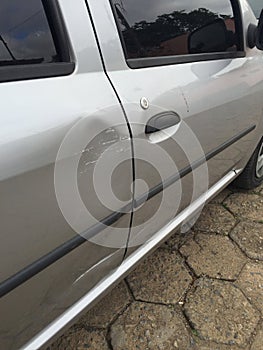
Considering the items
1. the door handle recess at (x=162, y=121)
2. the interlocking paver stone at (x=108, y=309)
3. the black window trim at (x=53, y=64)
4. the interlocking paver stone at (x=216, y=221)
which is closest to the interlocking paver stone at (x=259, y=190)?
the interlocking paver stone at (x=216, y=221)

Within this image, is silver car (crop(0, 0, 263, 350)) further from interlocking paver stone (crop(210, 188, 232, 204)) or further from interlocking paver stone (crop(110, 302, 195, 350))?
interlocking paver stone (crop(210, 188, 232, 204))

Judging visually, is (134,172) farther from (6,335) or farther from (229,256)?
(229,256)

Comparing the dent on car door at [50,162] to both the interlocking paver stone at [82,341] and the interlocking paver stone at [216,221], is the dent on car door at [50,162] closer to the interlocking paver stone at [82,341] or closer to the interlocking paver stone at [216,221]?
the interlocking paver stone at [82,341]

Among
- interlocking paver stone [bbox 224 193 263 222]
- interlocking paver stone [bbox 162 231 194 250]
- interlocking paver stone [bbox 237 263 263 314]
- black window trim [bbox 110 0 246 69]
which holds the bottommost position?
interlocking paver stone [bbox 224 193 263 222]

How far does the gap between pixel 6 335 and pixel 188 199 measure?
0.90 meters

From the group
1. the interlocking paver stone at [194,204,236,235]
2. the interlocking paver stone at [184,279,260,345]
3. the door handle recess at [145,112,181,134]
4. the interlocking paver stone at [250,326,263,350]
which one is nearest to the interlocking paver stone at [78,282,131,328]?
the interlocking paver stone at [184,279,260,345]

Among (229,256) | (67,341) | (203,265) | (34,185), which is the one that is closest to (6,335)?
(34,185)

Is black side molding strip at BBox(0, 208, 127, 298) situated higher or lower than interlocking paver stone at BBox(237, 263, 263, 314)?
higher

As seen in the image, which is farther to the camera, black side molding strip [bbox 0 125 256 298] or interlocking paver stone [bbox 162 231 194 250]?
interlocking paver stone [bbox 162 231 194 250]

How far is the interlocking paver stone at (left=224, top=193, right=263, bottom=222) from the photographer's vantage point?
6.57ft

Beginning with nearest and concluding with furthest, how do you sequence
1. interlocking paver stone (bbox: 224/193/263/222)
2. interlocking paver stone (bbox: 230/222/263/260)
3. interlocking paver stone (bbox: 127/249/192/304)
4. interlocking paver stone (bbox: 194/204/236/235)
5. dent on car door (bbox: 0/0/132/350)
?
dent on car door (bbox: 0/0/132/350), interlocking paver stone (bbox: 127/249/192/304), interlocking paver stone (bbox: 230/222/263/260), interlocking paver stone (bbox: 194/204/236/235), interlocking paver stone (bbox: 224/193/263/222)

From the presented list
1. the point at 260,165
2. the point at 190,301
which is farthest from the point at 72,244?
the point at 260,165

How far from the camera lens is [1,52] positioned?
28.0 inches

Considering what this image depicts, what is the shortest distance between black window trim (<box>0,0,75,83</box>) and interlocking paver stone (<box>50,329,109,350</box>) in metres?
1.07
